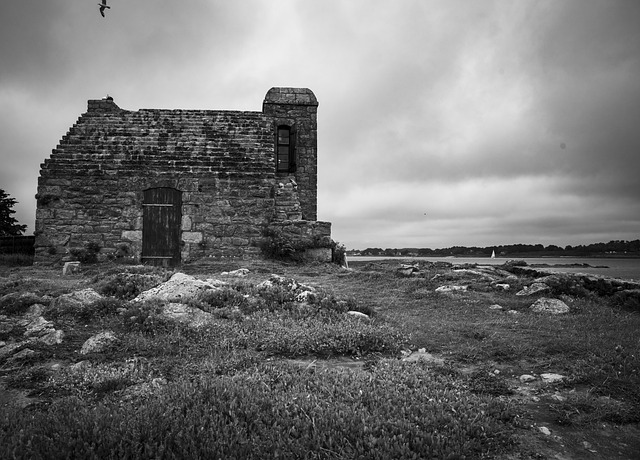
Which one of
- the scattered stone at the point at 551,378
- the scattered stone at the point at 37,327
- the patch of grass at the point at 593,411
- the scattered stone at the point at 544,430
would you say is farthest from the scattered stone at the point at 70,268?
the patch of grass at the point at 593,411

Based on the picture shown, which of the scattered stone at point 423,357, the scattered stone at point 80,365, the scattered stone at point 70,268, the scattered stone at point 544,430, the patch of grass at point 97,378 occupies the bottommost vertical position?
the scattered stone at point 544,430

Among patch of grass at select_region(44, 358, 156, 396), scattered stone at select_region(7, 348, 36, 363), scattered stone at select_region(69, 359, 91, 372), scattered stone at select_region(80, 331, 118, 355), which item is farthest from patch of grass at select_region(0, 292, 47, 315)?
patch of grass at select_region(44, 358, 156, 396)

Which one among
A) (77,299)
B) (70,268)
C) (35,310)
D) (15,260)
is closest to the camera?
(35,310)

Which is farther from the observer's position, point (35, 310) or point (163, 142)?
point (163, 142)

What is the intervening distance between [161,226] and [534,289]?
15.3m

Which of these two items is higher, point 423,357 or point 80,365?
point 80,365

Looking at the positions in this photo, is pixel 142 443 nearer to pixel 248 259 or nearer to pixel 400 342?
pixel 400 342

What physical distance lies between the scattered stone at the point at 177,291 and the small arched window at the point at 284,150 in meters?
16.2

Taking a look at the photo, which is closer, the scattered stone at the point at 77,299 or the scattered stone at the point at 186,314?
the scattered stone at the point at 186,314

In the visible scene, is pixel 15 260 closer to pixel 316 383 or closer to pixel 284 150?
pixel 284 150

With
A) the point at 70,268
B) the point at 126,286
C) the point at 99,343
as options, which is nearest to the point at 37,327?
the point at 99,343

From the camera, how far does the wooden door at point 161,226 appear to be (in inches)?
722

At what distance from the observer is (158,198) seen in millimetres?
18531

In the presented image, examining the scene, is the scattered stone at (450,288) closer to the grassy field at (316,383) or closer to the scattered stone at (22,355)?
the grassy field at (316,383)
